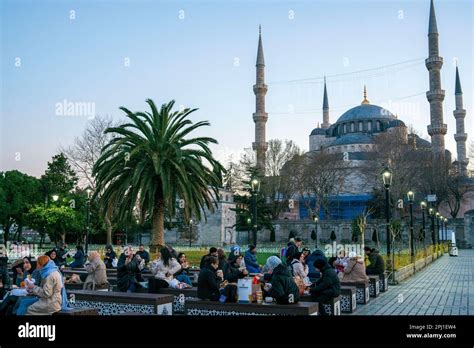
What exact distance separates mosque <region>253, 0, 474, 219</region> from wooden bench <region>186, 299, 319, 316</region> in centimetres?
5376

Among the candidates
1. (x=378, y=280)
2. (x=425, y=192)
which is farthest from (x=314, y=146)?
(x=378, y=280)

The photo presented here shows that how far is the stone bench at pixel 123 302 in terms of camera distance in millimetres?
9062

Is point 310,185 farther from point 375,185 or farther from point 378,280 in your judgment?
point 378,280

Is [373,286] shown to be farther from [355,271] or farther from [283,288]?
[283,288]

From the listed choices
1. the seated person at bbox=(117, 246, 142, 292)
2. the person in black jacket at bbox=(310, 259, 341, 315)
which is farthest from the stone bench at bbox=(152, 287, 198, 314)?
the person in black jacket at bbox=(310, 259, 341, 315)

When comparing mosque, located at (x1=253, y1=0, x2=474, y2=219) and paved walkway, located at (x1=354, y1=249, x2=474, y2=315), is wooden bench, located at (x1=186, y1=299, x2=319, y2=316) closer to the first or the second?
paved walkway, located at (x1=354, y1=249, x2=474, y2=315)

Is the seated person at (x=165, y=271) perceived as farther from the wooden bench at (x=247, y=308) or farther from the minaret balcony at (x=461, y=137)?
the minaret balcony at (x=461, y=137)

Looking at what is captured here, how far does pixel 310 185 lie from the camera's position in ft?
186

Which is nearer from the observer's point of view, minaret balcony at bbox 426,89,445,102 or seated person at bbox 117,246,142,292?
seated person at bbox 117,246,142,292

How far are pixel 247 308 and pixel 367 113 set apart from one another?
88.7m

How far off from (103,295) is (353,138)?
251 feet

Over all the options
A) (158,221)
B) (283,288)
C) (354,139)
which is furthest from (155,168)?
(354,139)

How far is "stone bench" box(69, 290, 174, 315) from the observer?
9062 millimetres

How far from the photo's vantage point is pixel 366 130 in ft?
296
